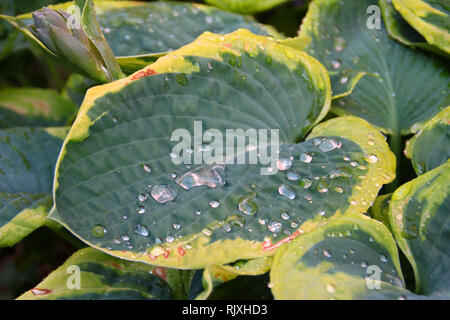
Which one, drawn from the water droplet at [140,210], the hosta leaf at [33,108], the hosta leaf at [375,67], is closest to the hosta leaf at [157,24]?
the hosta leaf at [375,67]

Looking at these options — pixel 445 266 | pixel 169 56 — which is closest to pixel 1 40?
pixel 169 56

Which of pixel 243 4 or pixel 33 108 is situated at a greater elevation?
pixel 243 4

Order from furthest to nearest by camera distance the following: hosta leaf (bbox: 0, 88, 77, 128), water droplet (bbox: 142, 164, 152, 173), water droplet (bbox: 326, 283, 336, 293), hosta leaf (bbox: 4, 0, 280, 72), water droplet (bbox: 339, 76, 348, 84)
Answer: hosta leaf (bbox: 0, 88, 77, 128)
hosta leaf (bbox: 4, 0, 280, 72)
water droplet (bbox: 339, 76, 348, 84)
water droplet (bbox: 142, 164, 152, 173)
water droplet (bbox: 326, 283, 336, 293)

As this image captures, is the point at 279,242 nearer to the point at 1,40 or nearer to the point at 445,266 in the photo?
the point at 445,266

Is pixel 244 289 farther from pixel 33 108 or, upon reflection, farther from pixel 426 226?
pixel 33 108

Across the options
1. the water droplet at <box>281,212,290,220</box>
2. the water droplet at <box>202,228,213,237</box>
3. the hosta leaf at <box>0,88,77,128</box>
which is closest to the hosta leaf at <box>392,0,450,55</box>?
the water droplet at <box>281,212,290,220</box>

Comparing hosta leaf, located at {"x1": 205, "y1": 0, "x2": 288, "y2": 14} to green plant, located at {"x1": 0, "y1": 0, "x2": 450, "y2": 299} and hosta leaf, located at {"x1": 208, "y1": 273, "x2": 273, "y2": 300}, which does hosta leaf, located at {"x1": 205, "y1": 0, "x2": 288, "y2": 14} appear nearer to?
green plant, located at {"x1": 0, "y1": 0, "x2": 450, "y2": 299}

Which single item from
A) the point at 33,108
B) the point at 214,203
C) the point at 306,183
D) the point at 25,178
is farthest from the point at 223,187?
the point at 33,108
